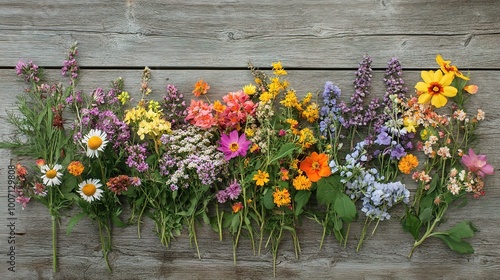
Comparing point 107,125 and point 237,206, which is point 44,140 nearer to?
point 107,125

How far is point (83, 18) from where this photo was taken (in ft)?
5.57

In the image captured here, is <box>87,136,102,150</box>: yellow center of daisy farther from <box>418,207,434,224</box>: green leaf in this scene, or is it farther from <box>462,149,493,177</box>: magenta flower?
<box>462,149,493,177</box>: magenta flower

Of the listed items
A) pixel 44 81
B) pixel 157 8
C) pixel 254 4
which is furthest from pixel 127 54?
pixel 254 4

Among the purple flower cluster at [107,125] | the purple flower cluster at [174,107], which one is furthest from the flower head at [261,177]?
the purple flower cluster at [107,125]

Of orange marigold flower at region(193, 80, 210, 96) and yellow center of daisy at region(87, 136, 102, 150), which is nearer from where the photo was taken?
yellow center of daisy at region(87, 136, 102, 150)

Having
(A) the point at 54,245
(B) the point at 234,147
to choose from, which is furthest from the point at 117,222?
(B) the point at 234,147

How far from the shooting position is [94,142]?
151 centimetres

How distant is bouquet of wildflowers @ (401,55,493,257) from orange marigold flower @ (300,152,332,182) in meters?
0.32

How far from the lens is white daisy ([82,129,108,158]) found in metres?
1.51

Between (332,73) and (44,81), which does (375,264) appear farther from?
(44,81)

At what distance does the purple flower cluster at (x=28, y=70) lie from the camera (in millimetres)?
1656

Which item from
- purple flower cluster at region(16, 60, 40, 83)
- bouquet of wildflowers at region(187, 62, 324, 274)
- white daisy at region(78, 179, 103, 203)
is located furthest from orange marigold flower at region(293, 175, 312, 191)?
purple flower cluster at region(16, 60, 40, 83)

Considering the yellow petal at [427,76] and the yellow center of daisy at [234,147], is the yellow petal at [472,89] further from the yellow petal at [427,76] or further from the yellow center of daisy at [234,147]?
the yellow center of daisy at [234,147]

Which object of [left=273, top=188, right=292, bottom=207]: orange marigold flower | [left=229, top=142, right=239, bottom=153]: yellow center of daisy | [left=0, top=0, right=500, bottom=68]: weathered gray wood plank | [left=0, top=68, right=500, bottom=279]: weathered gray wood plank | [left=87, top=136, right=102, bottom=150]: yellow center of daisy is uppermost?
[left=0, top=0, right=500, bottom=68]: weathered gray wood plank
